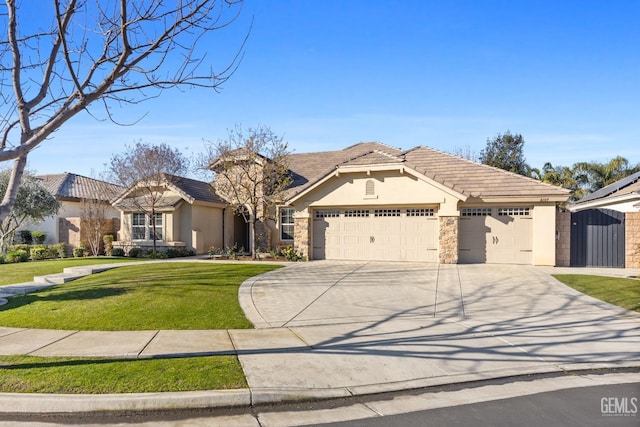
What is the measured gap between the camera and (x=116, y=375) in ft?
18.6

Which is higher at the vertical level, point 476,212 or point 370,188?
point 370,188

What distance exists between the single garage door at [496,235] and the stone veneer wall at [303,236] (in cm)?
662

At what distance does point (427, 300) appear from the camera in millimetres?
11117

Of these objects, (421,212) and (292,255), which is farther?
(292,255)

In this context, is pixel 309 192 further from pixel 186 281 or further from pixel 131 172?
pixel 131 172

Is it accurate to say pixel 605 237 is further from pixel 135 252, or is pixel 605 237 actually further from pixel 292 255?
pixel 135 252

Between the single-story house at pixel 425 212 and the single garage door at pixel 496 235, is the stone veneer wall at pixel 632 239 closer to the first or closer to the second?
the single-story house at pixel 425 212

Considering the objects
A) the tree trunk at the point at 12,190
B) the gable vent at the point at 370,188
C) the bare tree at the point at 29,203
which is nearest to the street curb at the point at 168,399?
the tree trunk at the point at 12,190

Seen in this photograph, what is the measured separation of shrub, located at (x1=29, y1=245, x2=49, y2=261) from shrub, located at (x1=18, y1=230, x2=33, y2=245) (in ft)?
12.3

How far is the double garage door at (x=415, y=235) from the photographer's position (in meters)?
17.5

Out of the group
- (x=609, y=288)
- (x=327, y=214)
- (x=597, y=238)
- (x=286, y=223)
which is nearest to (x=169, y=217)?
(x=286, y=223)

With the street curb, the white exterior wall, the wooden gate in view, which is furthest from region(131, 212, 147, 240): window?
the wooden gate

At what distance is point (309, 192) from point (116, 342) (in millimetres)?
13099

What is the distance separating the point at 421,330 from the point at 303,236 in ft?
38.6
